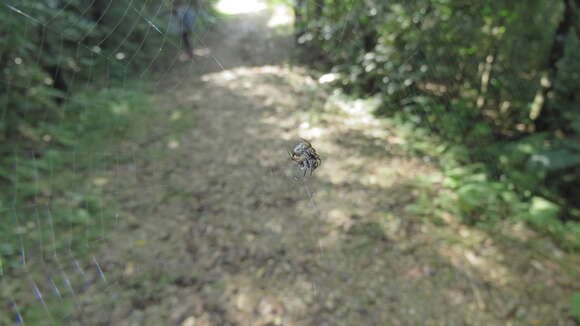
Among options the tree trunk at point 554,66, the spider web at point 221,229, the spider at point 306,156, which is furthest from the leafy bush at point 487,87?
the spider at point 306,156

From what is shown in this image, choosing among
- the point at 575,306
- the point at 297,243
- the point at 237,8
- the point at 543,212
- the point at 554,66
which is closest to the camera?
the point at 575,306

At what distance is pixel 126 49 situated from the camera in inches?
320

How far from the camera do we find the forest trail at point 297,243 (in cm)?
250

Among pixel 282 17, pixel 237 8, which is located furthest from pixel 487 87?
pixel 237 8

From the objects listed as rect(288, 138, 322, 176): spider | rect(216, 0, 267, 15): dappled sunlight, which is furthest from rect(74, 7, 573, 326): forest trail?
rect(216, 0, 267, 15): dappled sunlight

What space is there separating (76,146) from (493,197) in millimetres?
5219

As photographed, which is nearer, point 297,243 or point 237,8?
point 297,243

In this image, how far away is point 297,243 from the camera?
3.06 meters

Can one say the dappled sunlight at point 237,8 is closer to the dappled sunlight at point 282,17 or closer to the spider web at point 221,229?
the dappled sunlight at point 282,17

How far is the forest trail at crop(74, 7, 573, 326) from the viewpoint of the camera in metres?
2.50

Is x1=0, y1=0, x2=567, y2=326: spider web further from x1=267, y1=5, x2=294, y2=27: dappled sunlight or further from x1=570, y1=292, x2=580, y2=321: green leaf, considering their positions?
x1=267, y1=5, x2=294, y2=27: dappled sunlight

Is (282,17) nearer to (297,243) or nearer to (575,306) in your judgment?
(297,243)

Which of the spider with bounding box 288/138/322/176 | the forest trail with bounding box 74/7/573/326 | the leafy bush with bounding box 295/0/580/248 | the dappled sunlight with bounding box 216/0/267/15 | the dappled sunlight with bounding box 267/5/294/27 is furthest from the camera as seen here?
the dappled sunlight with bounding box 216/0/267/15

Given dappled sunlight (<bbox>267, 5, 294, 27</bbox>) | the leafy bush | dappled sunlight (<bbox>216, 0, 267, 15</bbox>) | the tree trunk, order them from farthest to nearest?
dappled sunlight (<bbox>216, 0, 267, 15</bbox>)
dappled sunlight (<bbox>267, 5, 294, 27</bbox>)
the tree trunk
the leafy bush
